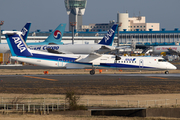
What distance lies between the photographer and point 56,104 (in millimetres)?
20797

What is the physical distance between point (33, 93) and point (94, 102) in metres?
6.83

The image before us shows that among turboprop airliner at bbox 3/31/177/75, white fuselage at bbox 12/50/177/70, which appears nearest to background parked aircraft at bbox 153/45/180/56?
white fuselage at bbox 12/50/177/70

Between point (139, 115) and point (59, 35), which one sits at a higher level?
point (59, 35)

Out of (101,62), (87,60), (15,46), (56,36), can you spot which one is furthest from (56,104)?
(56,36)

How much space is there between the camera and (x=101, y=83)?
32.1 meters

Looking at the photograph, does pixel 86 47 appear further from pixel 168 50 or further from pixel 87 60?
pixel 168 50

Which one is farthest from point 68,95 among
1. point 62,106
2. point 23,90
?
point 23,90

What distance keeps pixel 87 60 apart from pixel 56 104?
835 inches

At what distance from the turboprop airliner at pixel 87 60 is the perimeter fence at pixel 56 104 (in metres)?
18.6

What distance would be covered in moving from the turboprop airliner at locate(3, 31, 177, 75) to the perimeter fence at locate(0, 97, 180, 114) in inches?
734

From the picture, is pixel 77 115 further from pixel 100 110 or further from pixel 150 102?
pixel 150 102

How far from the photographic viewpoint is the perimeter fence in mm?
19391

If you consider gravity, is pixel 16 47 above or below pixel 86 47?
below

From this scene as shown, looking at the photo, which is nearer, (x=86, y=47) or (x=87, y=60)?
(x=87, y=60)
